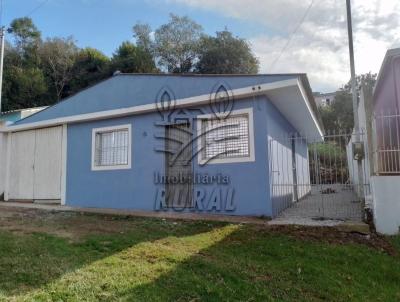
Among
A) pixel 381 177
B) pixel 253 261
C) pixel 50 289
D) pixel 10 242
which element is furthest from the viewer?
pixel 381 177

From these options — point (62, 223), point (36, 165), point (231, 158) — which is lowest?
point (62, 223)

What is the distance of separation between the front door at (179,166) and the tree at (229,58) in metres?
25.8

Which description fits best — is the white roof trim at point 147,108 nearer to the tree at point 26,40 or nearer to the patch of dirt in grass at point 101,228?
the patch of dirt in grass at point 101,228

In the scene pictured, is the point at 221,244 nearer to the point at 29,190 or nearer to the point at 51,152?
the point at 51,152

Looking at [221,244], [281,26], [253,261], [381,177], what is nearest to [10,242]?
[221,244]

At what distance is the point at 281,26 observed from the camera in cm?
1339

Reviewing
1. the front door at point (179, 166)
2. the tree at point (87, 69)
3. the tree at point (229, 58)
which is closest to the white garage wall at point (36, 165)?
the front door at point (179, 166)

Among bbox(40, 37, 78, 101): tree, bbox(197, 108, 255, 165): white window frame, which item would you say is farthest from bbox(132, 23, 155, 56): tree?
bbox(197, 108, 255, 165): white window frame

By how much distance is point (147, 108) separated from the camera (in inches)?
394

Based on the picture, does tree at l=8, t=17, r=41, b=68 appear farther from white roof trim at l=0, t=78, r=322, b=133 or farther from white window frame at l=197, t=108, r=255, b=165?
white window frame at l=197, t=108, r=255, b=165

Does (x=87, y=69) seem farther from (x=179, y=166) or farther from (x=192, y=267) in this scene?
(x=192, y=267)

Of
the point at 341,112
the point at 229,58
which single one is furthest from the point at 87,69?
the point at 341,112

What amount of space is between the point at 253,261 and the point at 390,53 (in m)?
6.49

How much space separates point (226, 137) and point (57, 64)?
103 feet
